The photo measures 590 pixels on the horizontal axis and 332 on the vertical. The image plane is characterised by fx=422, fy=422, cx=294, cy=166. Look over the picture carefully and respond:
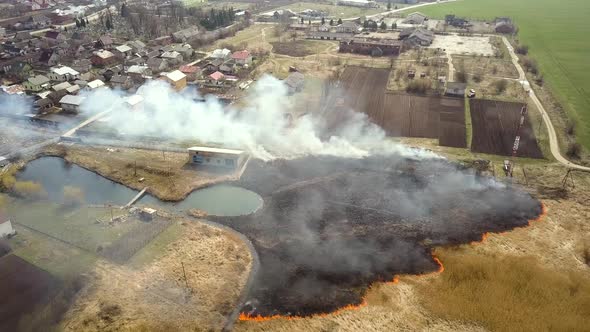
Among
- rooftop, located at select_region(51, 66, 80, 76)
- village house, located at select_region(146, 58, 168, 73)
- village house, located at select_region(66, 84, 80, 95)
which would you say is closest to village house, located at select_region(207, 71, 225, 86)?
village house, located at select_region(146, 58, 168, 73)

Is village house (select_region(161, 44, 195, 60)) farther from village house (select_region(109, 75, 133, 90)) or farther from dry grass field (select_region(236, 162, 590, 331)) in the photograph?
dry grass field (select_region(236, 162, 590, 331))

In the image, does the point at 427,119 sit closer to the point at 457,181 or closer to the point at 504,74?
the point at 457,181

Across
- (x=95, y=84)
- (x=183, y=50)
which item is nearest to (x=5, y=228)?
(x=95, y=84)

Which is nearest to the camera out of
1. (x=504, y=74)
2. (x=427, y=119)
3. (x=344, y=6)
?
(x=427, y=119)

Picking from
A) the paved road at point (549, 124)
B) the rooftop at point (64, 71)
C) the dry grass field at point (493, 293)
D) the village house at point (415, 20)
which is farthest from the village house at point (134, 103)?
the village house at point (415, 20)

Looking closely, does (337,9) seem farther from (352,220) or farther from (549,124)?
(352,220)

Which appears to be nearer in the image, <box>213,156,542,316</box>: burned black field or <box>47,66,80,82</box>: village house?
<box>213,156,542,316</box>: burned black field

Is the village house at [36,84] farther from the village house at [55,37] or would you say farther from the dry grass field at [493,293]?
the dry grass field at [493,293]

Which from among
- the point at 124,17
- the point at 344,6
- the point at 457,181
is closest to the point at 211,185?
the point at 457,181
